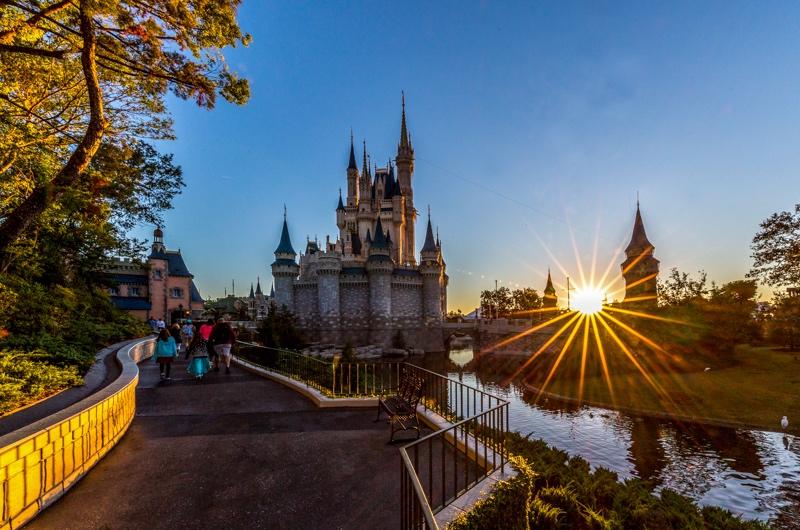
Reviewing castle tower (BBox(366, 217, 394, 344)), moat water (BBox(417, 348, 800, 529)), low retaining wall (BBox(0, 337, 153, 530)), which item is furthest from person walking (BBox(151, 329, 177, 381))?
castle tower (BBox(366, 217, 394, 344))

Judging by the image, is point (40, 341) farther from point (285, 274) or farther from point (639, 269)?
point (639, 269)

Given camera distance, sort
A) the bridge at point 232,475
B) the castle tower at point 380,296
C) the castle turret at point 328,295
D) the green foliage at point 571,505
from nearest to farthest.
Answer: the bridge at point 232,475, the green foliage at point 571,505, the castle turret at point 328,295, the castle tower at point 380,296

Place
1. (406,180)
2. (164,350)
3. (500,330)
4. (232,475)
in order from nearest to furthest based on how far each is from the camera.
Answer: (232,475) → (164,350) → (500,330) → (406,180)

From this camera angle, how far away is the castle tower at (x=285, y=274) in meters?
51.3

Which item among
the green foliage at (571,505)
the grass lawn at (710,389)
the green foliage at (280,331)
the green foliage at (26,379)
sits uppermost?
the green foliage at (26,379)

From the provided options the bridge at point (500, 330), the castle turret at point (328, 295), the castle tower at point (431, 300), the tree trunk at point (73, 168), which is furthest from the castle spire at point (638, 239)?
the tree trunk at point (73, 168)

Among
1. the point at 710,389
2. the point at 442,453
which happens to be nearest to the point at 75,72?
the point at 442,453

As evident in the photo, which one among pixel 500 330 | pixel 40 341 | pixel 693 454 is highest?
pixel 40 341

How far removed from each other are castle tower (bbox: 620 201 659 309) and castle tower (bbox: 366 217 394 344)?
3122 cm

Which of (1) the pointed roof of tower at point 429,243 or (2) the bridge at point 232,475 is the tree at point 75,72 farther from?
(1) the pointed roof of tower at point 429,243

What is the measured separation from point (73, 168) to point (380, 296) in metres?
43.4

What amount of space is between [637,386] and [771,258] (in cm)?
1150

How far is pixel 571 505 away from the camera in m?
5.04

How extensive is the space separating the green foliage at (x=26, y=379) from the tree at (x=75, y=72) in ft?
8.57
